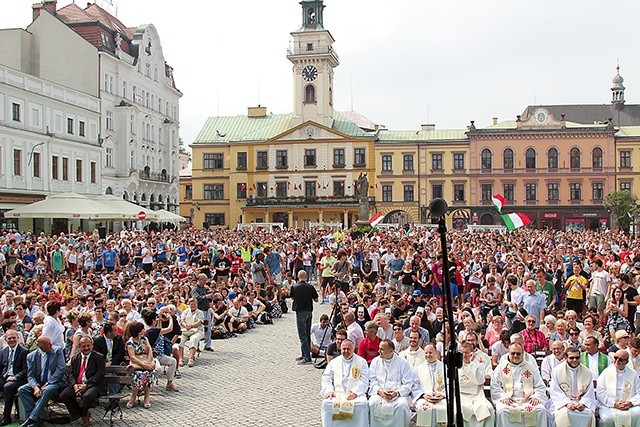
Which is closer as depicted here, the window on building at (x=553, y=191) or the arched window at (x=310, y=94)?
the window on building at (x=553, y=191)

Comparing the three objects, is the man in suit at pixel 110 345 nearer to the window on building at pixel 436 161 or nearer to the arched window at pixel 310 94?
the window on building at pixel 436 161

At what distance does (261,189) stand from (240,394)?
6118cm

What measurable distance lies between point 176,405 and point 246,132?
213ft

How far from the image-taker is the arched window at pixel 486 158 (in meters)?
68.1

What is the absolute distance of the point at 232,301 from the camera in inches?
697

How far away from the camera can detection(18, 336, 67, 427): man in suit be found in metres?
9.53

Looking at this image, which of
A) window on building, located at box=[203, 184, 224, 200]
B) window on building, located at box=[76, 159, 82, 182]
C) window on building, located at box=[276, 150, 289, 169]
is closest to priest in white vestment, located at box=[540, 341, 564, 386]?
window on building, located at box=[76, 159, 82, 182]

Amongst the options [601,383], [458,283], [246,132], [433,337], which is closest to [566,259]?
[458,283]

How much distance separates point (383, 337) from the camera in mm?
11461

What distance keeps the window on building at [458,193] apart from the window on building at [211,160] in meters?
24.2

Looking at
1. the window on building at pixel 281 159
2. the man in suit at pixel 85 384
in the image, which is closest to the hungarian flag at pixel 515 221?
the man in suit at pixel 85 384

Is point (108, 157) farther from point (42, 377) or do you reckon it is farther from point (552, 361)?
point (552, 361)

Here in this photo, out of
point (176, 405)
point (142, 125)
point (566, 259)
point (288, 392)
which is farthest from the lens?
point (142, 125)

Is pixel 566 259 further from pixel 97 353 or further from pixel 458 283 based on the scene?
pixel 97 353
